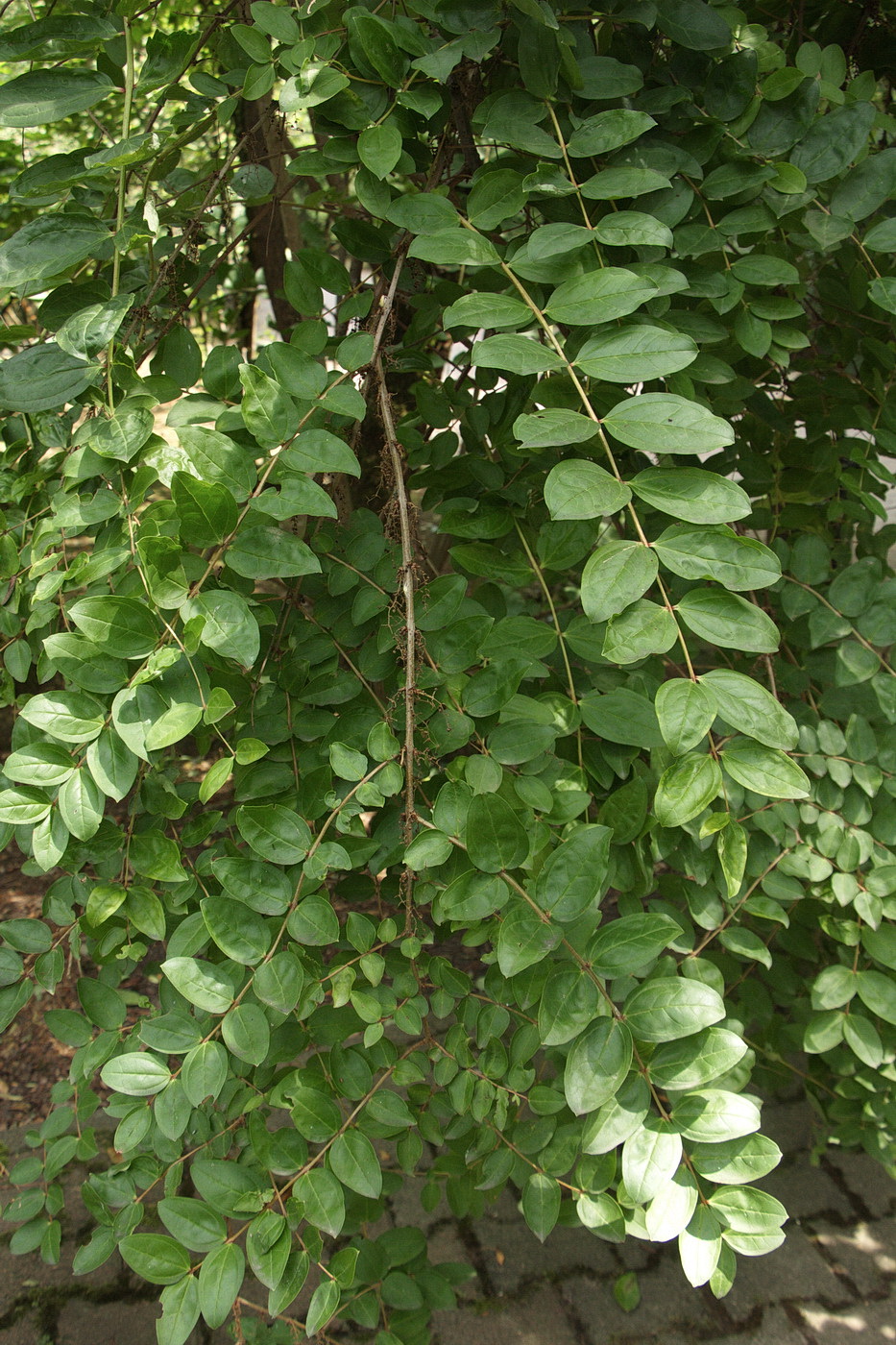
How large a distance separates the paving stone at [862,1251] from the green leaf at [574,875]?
64.0 inches

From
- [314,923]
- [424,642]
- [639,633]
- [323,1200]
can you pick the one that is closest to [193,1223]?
A: [323,1200]

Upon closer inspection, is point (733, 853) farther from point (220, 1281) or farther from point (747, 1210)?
point (220, 1281)

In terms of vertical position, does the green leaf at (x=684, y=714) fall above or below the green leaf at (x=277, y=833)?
above

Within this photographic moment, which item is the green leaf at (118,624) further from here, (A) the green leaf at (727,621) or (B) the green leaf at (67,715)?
(A) the green leaf at (727,621)

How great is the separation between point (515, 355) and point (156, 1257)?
105 centimetres

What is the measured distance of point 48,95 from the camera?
1.11 meters

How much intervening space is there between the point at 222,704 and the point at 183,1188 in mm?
1725

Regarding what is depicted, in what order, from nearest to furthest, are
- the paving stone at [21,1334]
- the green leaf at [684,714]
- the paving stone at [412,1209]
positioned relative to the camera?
1. the green leaf at [684,714]
2. the paving stone at [21,1334]
3. the paving stone at [412,1209]

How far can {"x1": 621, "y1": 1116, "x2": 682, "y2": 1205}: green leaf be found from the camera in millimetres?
953

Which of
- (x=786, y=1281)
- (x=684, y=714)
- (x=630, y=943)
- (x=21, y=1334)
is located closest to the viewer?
(x=684, y=714)

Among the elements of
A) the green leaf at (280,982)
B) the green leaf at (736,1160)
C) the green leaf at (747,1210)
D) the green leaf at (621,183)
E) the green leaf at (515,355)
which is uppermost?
the green leaf at (621,183)

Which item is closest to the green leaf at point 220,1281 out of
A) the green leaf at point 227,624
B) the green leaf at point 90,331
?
the green leaf at point 227,624

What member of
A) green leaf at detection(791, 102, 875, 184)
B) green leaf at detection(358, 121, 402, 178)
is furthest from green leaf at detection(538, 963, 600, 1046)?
green leaf at detection(791, 102, 875, 184)

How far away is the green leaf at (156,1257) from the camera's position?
1043 mm
